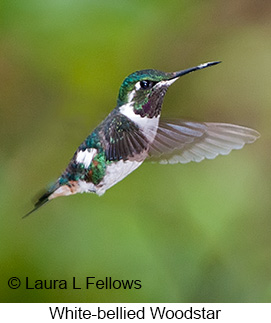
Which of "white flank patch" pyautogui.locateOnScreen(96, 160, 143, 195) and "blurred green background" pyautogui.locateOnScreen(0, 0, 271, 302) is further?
"blurred green background" pyautogui.locateOnScreen(0, 0, 271, 302)

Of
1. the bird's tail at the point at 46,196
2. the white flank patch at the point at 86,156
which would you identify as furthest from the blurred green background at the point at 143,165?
the white flank patch at the point at 86,156

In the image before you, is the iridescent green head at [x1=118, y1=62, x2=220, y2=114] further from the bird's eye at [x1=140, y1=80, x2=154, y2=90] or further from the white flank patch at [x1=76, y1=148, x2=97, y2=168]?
the white flank patch at [x1=76, y1=148, x2=97, y2=168]

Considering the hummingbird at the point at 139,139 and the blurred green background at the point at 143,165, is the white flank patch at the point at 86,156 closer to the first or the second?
the hummingbird at the point at 139,139

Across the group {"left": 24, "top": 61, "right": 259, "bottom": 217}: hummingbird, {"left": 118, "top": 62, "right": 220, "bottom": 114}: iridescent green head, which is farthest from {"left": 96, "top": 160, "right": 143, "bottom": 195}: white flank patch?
{"left": 118, "top": 62, "right": 220, "bottom": 114}: iridescent green head

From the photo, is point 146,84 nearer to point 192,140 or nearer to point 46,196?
point 192,140

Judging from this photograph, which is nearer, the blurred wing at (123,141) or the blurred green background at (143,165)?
the blurred wing at (123,141)
